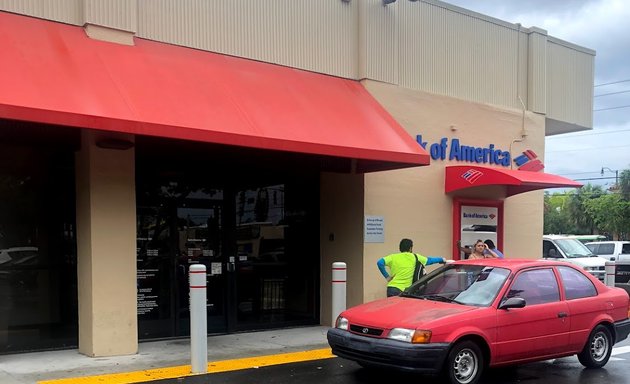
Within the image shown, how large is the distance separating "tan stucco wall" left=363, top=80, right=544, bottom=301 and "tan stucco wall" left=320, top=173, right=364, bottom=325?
0.19m

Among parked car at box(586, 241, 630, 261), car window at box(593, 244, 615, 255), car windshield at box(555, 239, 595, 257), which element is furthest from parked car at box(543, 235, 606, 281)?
car window at box(593, 244, 615, 255)

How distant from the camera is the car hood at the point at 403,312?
6.45 m

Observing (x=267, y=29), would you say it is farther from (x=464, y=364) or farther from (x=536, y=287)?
(x=464, y=364)

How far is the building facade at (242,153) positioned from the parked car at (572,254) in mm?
2445

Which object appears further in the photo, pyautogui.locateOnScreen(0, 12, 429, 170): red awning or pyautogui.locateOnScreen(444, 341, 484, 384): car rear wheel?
pyautogui.locateOnScreen(0, 12, 429, 170): red awning

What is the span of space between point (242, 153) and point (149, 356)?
11.1 ft

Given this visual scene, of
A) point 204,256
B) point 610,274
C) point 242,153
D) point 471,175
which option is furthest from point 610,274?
point 204,256

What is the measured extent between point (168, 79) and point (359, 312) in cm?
415

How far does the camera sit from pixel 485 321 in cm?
657

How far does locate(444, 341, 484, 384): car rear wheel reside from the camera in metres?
6.32

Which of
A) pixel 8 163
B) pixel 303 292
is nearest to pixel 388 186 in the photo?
pixel 303 292

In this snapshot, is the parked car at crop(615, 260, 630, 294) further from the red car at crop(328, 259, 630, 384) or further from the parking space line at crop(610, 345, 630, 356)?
the red car at crop(328, 259, 630, 384)

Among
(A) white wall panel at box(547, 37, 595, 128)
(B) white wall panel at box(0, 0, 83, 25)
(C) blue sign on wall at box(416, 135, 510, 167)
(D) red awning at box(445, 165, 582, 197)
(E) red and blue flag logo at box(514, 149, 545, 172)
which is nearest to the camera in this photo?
(B) white wall panel at box(0, 0, 83, 25)

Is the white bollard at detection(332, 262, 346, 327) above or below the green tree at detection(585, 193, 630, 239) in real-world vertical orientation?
above
